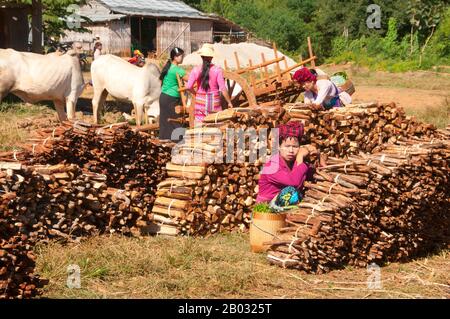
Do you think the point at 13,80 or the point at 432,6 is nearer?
the point at 13,80

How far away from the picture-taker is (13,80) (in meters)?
16.5

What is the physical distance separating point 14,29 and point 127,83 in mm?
7748

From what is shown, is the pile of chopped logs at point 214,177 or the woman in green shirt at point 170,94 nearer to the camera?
the pile of chopped logs at point 214,177

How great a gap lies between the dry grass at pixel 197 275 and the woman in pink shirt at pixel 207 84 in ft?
9.51

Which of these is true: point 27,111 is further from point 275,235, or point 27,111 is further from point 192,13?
point 192,13

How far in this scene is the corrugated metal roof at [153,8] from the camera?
146 feet

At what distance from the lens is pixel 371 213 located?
866 cm

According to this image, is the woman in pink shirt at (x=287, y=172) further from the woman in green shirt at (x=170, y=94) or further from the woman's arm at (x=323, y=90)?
the woman in green shirt at (x=170, y=94)

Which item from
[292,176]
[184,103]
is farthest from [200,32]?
[292,176]

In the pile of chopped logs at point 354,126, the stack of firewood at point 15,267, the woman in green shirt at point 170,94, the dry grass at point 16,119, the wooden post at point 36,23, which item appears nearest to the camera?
the stack of firewood at point 15,267

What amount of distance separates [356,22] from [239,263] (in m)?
45.2

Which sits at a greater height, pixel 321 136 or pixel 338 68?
pixel 321 136

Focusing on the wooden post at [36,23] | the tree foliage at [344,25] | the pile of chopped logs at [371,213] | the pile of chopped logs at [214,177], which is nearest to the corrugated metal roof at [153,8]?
the tree foliage at [344,25]
